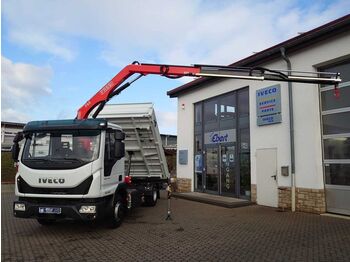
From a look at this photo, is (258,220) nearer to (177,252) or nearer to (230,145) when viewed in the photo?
(177,252)

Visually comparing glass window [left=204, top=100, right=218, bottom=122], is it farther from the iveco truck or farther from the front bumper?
the front bumper

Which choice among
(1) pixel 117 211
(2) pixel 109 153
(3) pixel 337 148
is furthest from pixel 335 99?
(1) pixel 117 211

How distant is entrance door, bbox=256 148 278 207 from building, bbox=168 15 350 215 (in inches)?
1.3

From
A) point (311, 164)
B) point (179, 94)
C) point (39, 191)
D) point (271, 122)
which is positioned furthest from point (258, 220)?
point (179, 94)

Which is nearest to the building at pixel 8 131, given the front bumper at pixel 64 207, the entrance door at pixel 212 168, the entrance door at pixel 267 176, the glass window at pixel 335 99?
the entrance door at pixel 212 168

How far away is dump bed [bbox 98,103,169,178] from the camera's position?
1097 centimetres

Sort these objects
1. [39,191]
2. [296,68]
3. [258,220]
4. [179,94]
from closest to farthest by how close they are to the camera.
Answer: [39,191] < [258,220] < [296,68] < [179,94]

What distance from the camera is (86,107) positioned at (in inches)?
413

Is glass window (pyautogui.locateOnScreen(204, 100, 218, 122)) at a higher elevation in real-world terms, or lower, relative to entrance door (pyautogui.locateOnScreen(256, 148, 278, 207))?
higher

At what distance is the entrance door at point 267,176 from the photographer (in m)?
12.0

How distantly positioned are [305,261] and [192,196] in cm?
870

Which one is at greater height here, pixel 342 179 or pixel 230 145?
pixel 230 145

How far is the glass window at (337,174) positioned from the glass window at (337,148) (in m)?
0.26

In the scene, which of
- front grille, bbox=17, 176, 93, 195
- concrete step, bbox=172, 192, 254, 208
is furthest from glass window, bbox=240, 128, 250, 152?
front grille, bbox=17, 176, 93, 195
